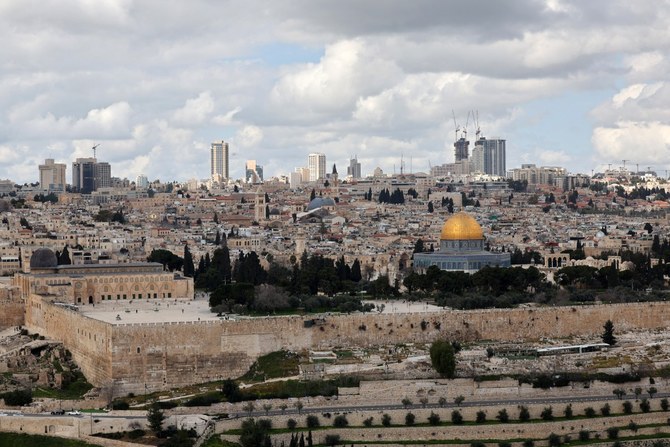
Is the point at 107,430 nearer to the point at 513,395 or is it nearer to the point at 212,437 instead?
the point at 212,437

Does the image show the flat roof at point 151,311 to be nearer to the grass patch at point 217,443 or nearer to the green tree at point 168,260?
the grass patch at point 217,443

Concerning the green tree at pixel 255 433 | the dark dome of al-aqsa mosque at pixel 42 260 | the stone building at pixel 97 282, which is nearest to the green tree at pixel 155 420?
the green tree at pixel 255 433

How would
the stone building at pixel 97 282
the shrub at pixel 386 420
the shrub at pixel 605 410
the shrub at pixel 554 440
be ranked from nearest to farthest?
the shrub at pixel 554 440 → the shrub at pixel 386 420 → the shrub at pixel 605 410 → the stone building at pixel 97 282

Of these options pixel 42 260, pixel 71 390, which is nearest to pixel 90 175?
pixel 42 260

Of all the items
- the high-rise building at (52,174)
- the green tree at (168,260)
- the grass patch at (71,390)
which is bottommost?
the grass patch at (71,390)

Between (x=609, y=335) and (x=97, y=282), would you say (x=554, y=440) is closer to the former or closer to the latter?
(x=609, y=335)

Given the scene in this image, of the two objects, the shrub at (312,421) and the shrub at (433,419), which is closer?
the shrub at (312,421)

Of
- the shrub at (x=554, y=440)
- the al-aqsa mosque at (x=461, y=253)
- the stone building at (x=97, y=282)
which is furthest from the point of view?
the al-aqsa mosque at (x=461, y=253)
